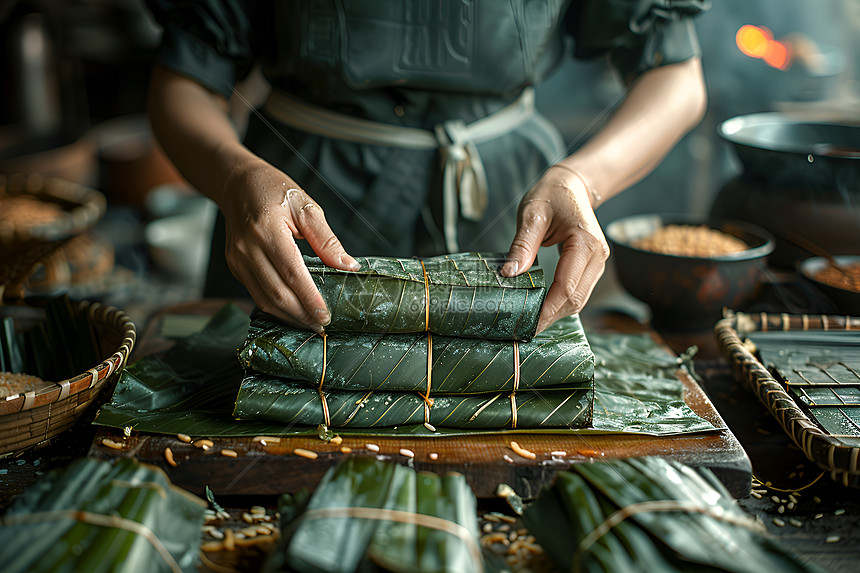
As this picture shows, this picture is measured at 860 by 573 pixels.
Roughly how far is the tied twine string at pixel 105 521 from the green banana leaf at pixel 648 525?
0.61 m

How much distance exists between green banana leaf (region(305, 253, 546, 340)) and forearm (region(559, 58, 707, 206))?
0.49 metres

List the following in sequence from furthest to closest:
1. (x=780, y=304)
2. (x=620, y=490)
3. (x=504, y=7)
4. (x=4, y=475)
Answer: (x=780, y=304) < (x=504, y=7) < (x=4, y=475) < (x=620, y=490)

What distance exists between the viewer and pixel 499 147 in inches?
81.8

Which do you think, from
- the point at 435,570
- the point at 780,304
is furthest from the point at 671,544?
the point at 780,304

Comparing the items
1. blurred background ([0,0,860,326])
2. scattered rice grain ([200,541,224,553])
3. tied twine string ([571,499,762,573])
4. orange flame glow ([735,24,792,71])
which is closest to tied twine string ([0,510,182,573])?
scattered rice grain ([200,541,224,553])

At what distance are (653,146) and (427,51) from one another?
2.37 feet

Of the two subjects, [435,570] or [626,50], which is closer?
[435,570]

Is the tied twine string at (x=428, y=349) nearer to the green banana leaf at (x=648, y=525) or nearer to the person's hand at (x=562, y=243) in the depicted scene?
the person's hand at (x=562, y=243)

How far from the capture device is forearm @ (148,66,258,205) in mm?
1713

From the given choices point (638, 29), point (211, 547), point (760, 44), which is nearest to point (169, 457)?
point (211, 547)

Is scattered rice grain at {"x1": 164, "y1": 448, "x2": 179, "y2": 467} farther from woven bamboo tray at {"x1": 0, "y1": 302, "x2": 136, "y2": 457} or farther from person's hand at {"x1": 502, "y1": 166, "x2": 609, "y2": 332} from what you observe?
person's hand at {"x1": 502, "y1": 166, "x2": 609, "y2": 332}

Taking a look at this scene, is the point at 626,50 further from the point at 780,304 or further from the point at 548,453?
the point at 548,453

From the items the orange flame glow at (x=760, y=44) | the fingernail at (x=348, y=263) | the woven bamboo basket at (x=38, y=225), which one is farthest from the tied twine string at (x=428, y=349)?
the orange flame glow at (x=760, y=44)

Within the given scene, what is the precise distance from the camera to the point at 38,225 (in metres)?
3.15
